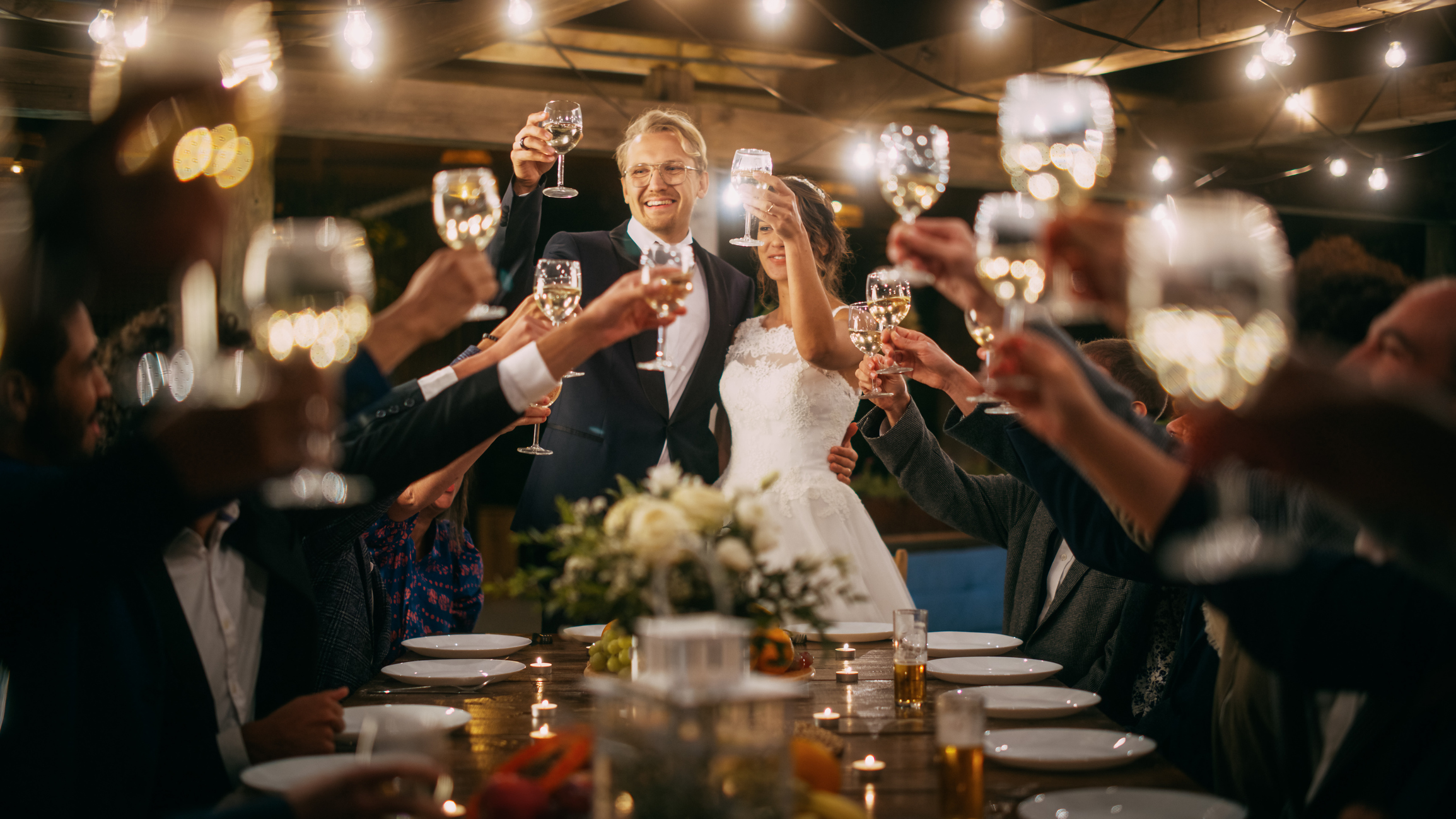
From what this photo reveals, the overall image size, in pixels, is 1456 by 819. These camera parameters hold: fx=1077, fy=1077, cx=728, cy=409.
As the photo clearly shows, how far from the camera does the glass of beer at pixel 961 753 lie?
1.14m

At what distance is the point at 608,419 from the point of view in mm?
2980

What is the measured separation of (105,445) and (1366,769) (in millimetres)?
1575

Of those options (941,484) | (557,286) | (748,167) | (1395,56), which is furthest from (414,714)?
(1395,56)

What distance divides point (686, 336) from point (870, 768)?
6.55 ft

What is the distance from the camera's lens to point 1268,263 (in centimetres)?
107

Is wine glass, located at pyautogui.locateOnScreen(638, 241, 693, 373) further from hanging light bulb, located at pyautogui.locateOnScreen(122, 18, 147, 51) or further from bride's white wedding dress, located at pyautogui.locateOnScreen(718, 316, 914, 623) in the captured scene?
hanging light bulb, located at pyautogui.locateOnScreen(122, 18, 147, 51)

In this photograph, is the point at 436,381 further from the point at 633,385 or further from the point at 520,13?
the point at 520,13

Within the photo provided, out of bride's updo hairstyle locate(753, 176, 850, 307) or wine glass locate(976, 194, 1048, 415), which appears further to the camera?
bride's updo hairstyle locate(753, 176, 850, 307)

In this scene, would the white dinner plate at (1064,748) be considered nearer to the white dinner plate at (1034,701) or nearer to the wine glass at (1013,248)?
the white dinner plate at (1034,701)

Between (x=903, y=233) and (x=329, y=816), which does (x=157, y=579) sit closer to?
(x=329, y=816)

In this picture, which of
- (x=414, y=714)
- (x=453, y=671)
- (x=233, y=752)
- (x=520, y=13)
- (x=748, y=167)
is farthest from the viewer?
(x=520, y=13)

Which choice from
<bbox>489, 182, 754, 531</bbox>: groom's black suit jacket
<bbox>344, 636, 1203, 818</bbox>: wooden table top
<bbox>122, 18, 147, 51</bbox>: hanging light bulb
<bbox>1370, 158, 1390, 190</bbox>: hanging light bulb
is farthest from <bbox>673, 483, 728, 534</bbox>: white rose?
<bbox>1370, 158, 1390, 190</bbox>: hanging light bulb

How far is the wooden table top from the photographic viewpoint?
128 centimetres

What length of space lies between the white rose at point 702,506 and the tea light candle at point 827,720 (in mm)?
523
